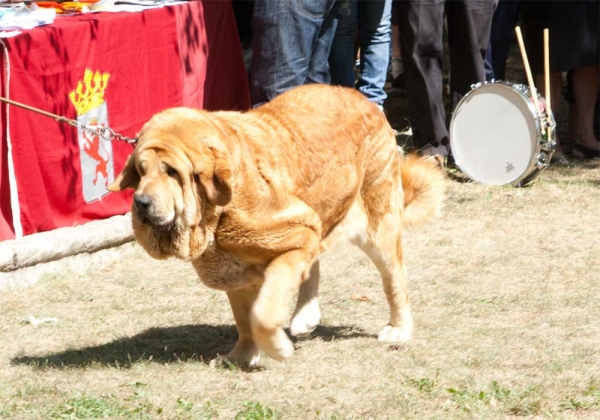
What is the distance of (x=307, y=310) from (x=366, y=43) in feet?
13.2

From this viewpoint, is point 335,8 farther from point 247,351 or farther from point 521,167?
point 247,351

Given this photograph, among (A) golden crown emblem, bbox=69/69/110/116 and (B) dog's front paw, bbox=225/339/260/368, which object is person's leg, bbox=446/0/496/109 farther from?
(B) dog's front paw, bbox=225/339/260/368

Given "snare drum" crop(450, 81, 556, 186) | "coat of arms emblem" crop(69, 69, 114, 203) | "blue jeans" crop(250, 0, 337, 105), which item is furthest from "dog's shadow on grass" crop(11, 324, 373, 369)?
"snare drum" crop(450, 81, 556, 186)

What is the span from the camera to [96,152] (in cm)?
723

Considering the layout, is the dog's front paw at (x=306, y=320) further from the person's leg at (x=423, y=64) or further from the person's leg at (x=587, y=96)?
the person's leg at (x=587, y=96)

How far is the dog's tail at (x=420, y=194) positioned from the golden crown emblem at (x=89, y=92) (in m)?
2.35

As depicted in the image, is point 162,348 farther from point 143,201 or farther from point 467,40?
point 467,40

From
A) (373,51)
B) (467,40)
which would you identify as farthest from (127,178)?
(467,40)

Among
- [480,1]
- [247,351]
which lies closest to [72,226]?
[247,351]

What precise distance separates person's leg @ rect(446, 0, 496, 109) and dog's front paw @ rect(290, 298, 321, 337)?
14.2 feet

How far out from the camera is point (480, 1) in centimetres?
916

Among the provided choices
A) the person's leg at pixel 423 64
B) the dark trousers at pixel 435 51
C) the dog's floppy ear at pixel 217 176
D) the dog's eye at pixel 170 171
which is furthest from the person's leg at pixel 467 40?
the dog's eye at pixel 170 171

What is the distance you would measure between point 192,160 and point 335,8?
4197 millimetres

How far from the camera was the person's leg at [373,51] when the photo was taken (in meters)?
8.91
